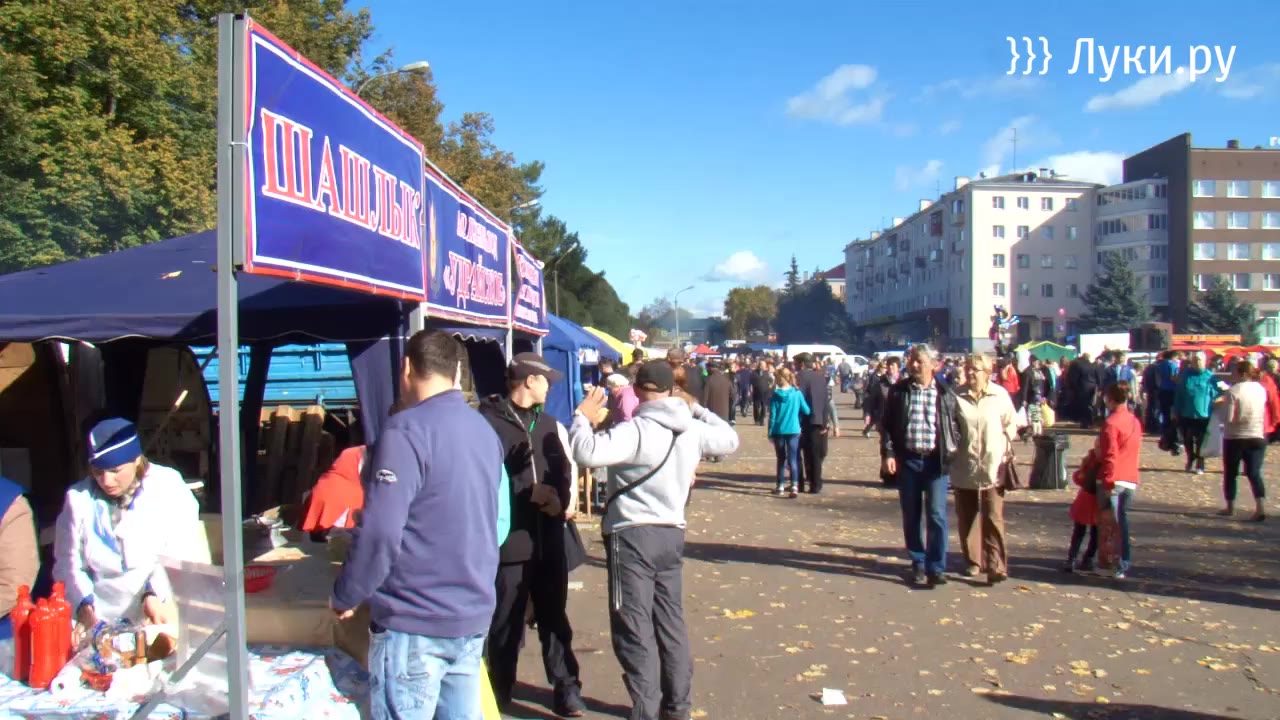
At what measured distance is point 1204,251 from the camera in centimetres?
7681

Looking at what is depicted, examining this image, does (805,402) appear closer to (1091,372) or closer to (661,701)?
(661,701)

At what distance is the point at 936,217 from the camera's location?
87.8m

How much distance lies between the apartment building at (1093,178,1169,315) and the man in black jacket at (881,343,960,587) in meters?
77.4

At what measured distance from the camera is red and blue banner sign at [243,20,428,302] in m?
3.46

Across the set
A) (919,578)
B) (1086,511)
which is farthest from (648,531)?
(1086,511)

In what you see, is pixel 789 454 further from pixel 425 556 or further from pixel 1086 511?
pixel 425 556

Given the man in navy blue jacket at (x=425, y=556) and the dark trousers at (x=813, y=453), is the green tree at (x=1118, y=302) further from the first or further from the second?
the man in navy blue jacket at (x=425, y=556)

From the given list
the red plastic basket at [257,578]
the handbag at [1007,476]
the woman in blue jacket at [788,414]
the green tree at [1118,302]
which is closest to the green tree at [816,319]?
the green tree at [1118,302]

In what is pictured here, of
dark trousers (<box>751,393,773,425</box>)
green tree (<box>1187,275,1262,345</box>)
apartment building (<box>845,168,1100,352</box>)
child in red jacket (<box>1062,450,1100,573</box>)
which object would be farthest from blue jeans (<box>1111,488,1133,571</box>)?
apartment building (<box>845,168,1100,352</box>)

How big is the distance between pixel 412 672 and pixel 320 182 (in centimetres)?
208

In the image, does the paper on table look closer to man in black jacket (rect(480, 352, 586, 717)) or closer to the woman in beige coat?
man in black jacket (rect(480, 352, 586, 717))

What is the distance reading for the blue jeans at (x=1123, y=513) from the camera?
7.80m

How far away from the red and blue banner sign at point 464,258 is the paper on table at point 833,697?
3299 millimetres

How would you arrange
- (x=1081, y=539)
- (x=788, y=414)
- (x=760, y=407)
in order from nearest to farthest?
(x=1081, y=539) < (x=788, y=414) < (x=760, y=407)
